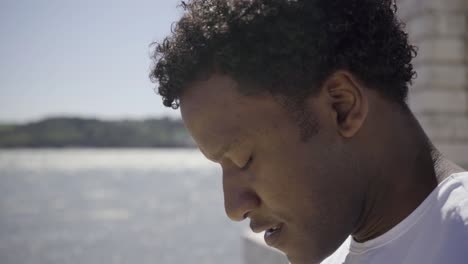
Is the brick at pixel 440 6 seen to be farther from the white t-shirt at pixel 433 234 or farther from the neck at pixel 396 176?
the white t-shirt at pixel 433 234

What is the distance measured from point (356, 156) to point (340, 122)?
9 cm

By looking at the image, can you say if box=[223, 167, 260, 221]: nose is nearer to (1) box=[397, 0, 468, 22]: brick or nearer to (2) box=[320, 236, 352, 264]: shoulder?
A: (2) box=[320, 236, 352, 264]: shoulder

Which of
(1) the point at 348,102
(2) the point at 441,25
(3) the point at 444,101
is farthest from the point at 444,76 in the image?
(1) the point at 348,102

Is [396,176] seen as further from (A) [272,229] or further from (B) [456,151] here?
(B) [456,151]

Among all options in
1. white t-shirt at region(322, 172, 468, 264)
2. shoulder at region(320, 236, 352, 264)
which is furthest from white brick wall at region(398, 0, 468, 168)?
white t-shirt at region(322, 172, 468, 264)

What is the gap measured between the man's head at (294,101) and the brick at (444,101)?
204 inches

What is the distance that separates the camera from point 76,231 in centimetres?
3894

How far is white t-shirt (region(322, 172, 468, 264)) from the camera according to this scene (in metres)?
1.25

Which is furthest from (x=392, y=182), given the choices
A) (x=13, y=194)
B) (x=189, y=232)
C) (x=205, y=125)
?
(x=13, y=194)

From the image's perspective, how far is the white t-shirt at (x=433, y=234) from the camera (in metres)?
1.25

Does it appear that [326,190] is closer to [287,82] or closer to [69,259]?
[287,82]

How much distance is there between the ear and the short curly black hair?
0.02 meters

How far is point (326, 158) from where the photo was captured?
4.75ft

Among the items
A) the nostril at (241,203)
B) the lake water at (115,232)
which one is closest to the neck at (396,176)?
the nostril at (241,203)
